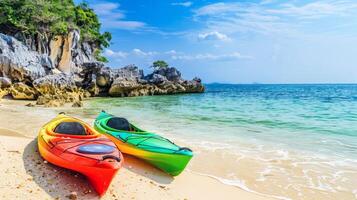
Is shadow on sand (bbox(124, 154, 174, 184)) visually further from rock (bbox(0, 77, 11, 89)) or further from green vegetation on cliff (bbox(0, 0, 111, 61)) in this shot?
green vegetation on cliff (bbox(0, 0, 111, 61))

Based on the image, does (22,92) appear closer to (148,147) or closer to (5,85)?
(5,85)

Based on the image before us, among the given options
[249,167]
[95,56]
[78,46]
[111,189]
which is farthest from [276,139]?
[95,56]

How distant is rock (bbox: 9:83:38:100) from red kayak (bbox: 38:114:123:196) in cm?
2246

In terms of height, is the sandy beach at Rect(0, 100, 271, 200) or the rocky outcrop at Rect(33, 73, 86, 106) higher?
the rocky outcrop at Rect(33, 73, 86, 106)

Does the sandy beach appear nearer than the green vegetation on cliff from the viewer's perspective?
Yes

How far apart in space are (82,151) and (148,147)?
1.85 meters

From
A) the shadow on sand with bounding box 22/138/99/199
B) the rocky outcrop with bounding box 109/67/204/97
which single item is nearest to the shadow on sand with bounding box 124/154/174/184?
the shadow on sand with bounding box 22/138/99/199

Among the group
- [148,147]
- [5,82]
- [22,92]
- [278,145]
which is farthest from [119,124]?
[5,82]

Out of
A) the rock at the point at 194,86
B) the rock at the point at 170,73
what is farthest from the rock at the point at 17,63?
the rock at the point at 194,86

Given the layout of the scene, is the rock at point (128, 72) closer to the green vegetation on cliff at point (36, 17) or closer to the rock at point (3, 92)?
the green vegetation on cliff at point (36, 17)

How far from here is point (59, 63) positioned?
1674 inches

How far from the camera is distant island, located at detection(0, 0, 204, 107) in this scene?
2785 cm

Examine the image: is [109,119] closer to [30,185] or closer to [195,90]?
[30,185]

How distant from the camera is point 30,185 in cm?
546
